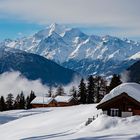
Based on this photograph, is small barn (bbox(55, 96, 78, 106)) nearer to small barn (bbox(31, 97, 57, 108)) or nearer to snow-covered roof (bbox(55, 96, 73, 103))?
snow-covered roof (bbox(55, 96, 73, 103))

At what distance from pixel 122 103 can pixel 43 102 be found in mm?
98321

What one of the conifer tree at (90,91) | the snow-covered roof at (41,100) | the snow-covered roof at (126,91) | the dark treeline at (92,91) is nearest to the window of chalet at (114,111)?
the snow-covered roof at (126,91)

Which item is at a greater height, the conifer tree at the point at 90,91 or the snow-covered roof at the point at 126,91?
the conifer tree at the point at 90,91

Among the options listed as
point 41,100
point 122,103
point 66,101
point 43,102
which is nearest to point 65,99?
point 66,101

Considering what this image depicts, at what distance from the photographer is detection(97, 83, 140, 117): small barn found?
5434 centimetres

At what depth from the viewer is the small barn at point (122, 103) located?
54.3 meters

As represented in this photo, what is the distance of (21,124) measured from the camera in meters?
67.1

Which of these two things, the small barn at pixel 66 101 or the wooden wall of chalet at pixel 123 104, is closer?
the wooden wall of chalet at pixel 123 104

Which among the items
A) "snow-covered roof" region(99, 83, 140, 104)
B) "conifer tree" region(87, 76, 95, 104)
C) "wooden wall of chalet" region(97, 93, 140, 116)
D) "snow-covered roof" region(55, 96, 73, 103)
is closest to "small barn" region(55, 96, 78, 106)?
"snow-covered roof" region(55, 96, 73, 103)

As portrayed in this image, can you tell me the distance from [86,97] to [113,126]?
3500 inches

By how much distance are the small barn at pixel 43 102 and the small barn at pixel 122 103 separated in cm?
9680

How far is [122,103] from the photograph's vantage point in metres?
54.9

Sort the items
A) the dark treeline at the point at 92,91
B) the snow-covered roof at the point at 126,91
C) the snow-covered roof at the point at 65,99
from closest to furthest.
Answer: the snow-covered roof at the point at 126,91, the dark treeline at the point at 92,91, the snow-covered roof at the point at 65,99

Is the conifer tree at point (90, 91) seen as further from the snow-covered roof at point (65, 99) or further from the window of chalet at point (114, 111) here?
the window of chalet at point (114, 111)
